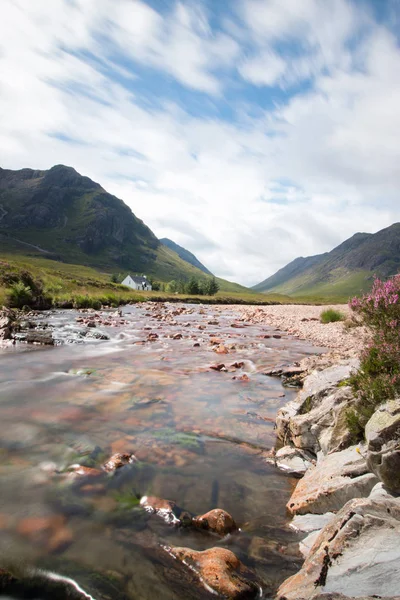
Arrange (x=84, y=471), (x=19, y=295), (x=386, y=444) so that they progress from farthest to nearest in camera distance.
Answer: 1. (x=19, y=295)
2. (x=84, y=471)
3. (x=386, y=444)

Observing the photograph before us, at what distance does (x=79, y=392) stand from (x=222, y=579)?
25.4 feet

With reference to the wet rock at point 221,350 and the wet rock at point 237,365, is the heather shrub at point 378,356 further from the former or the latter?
the wet rock at point 221,350

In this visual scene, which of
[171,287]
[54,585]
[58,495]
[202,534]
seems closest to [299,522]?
[202,534]

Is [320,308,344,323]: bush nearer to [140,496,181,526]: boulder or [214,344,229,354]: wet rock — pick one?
[214,344,229,354]: wet rock

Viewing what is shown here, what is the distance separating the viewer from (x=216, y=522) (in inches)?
189

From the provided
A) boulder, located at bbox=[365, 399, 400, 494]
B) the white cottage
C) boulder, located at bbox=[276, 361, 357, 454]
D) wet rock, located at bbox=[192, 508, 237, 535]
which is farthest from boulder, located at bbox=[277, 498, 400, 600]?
the white cottage

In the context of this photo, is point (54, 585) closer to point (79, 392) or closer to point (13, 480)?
point (13, 480)

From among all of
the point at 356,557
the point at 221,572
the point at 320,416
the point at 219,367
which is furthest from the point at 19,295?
the point at 356,557

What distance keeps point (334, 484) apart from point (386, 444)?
1045 millimetres

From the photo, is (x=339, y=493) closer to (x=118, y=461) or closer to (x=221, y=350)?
(x=118, y=461)

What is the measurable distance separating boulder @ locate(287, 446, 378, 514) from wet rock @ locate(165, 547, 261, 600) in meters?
1.46

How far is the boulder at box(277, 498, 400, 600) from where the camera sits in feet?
9.11

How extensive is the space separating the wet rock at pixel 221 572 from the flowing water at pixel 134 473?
119mm

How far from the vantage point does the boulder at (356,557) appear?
9.11 ft
